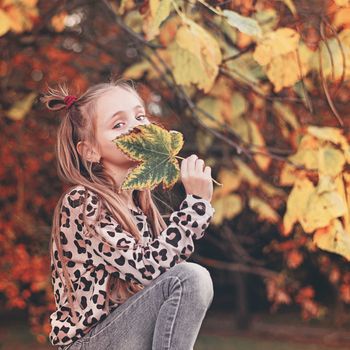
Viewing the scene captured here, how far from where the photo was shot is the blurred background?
9.03 feet

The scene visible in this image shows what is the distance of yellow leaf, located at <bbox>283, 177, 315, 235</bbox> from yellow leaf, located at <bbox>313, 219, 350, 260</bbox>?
0.11m

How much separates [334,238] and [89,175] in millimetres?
862

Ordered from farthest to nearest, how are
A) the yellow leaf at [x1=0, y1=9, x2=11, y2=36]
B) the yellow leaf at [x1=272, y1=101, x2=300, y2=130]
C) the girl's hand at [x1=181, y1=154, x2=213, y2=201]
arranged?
the yellow leaf at [x1=272, y1=101, x2=300, y2=130]
the yellow leaf at [x1=0, y1=9, x2=11, y2=36]
the girl's hand at [x1=181, y1=154, x2=213, y2=201]

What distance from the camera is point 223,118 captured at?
374cm

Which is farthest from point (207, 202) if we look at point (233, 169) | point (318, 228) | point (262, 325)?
point (262, 325)

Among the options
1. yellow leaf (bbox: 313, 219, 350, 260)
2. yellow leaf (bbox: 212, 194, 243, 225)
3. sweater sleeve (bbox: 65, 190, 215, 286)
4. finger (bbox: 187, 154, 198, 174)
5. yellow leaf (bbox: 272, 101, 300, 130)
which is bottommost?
yellow leaf (bbox: 212, 194, 243, 225)

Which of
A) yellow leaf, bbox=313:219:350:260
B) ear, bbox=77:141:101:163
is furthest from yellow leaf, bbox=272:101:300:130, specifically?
ear, bbox=77:141:101:163

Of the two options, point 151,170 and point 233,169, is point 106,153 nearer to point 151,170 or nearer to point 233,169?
point 151,170

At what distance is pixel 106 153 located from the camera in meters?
2.18

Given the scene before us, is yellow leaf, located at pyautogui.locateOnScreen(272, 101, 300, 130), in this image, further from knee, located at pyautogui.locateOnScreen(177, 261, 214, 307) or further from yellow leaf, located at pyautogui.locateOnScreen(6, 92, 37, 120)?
knee, located at pyautogui.locateOnScreen(177, 261, 214, 307)

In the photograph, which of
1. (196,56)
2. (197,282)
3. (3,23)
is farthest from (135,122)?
(3,23)

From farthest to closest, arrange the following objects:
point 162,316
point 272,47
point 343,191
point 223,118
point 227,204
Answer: point 227,204 → point 223,118 → point 272,47 → point 343,191 → point 162,316

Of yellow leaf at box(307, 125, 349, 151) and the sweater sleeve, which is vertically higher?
the sweater sleeve

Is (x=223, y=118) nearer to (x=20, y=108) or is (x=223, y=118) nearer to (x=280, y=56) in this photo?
(x=280, y=56)
